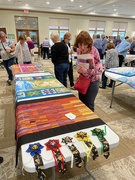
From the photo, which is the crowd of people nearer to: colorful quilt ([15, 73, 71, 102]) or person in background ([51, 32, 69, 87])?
person in background ([51, 32, 69, 87])

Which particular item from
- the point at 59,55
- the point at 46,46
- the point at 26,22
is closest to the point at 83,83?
the point at 59,55

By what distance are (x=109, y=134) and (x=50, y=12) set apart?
33.7ft

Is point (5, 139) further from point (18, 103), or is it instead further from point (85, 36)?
point (85, 36)

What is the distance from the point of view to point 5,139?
1809mm

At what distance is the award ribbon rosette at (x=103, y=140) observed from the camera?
2.76ft

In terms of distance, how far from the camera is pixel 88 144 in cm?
84

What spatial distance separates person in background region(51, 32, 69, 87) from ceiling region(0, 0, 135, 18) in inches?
233

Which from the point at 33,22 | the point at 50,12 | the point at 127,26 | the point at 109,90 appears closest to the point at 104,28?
the point at 127,26

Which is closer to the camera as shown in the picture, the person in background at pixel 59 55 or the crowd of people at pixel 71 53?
the crowd of people at pixel 71 53

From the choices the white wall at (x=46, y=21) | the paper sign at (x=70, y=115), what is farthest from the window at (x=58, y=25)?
the paper sign at (x=70, y=115)

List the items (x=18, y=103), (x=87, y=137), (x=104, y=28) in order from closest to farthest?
(x=87, y=137) → (x=18, y=103) → (x=104, y=28)

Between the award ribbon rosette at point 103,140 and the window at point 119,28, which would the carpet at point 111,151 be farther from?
the window at point 119,28

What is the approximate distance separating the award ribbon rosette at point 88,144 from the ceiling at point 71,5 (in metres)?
7.69

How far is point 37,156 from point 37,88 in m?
1.02
